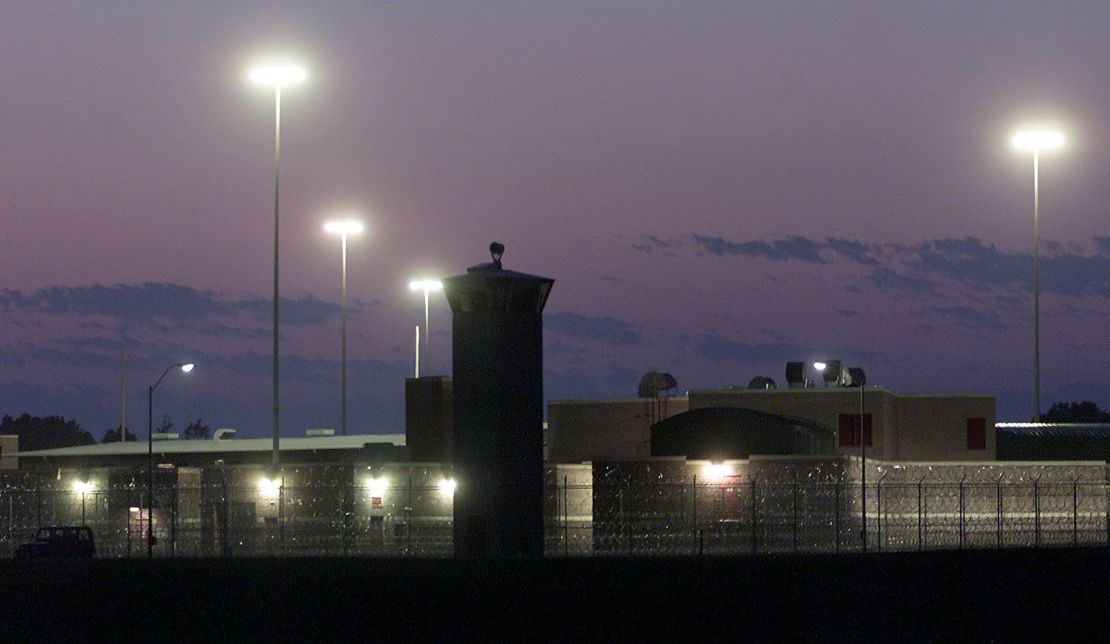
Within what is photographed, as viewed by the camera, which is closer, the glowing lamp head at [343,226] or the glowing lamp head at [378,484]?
the glowing lamp head at [378,484]

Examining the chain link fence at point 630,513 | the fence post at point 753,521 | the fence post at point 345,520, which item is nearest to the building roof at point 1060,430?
the chain link fence at point 630,513

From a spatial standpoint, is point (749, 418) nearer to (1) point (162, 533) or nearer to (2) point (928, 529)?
(2) point (928, 529)

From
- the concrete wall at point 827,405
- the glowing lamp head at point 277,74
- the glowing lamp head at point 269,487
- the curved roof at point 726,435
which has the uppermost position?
the glowing lamp head at point 277,74

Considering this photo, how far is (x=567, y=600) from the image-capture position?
112 ft

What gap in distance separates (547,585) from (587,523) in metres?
24.0

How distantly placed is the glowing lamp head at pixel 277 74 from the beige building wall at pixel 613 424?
22.2m

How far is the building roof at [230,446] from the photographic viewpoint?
93.1 m

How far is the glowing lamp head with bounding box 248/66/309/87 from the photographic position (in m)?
59.7

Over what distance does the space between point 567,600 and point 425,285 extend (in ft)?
204

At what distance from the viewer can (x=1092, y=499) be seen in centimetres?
6388

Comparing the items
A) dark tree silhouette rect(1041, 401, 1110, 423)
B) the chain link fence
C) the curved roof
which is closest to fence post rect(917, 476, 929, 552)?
the chain link fence

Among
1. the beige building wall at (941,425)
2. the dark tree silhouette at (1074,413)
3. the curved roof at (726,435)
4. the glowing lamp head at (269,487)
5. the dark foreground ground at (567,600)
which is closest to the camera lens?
the dark foreground ground at (567,600)

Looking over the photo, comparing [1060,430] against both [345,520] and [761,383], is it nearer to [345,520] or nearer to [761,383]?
[761,383]

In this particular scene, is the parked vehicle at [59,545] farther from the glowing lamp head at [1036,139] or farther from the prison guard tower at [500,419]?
the glowing lamp head at [1036,139]
